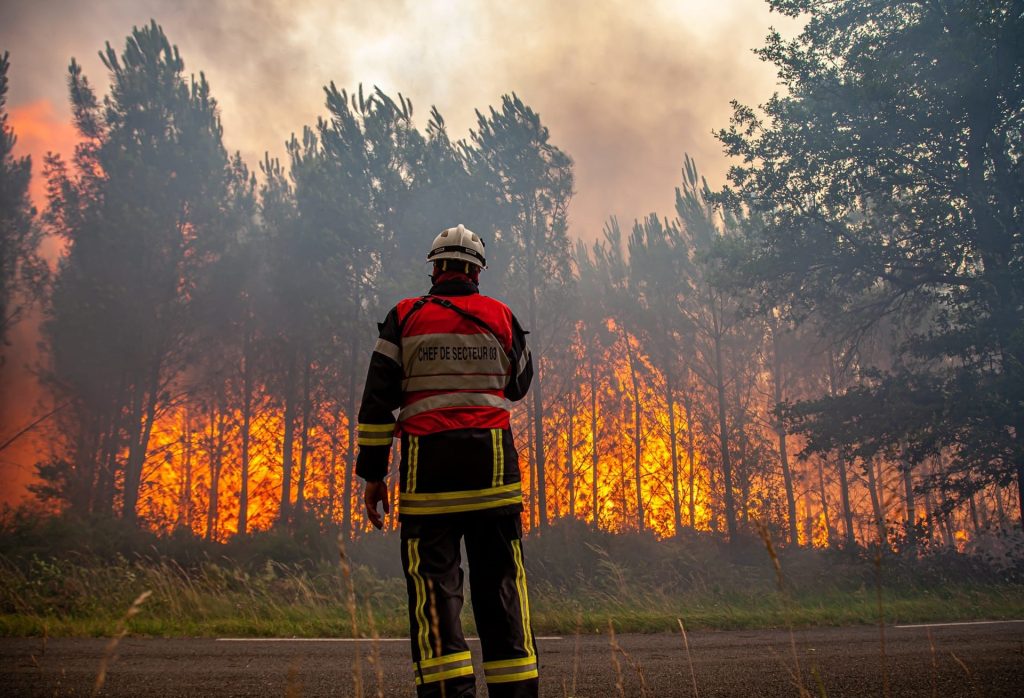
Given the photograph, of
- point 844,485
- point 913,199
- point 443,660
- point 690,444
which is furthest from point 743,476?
point 443,660

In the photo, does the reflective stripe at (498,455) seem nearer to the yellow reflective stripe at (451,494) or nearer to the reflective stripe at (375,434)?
the yellow reflective stripe at (451,494)

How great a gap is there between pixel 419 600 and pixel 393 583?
11.8 meters

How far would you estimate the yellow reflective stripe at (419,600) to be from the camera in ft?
9.14

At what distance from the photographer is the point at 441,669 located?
2725 millimetres

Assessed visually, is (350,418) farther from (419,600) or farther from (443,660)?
(443,660)

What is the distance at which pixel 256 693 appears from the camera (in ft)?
14.6

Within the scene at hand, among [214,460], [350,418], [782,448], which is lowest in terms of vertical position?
[782,448]

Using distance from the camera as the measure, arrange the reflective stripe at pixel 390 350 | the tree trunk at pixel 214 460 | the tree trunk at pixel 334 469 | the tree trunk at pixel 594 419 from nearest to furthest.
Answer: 1. the reflective stripe at pixel 390 350
2. the tree trunk at pixel 334 469
3. the tree trunk at pixel 214 460
4. the tree trunk at pixel 594 419

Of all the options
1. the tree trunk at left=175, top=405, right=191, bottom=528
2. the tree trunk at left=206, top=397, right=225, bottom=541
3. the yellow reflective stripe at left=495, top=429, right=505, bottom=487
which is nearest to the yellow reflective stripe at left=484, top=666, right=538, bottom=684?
the yellow reflective stripe at left=495, top=429, right=505, bottom=487

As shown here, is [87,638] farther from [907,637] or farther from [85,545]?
[907,637]

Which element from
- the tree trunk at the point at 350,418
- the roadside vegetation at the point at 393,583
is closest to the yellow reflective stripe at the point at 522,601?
the roadside vegetation at the point at 393,583

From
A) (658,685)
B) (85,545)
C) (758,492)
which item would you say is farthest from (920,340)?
(85,545)

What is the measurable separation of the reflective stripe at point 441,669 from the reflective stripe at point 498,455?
76cm

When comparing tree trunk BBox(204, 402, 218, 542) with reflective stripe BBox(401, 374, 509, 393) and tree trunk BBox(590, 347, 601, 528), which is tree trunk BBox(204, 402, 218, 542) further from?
reflective stripe BBox(401, 374, 509, 393)
